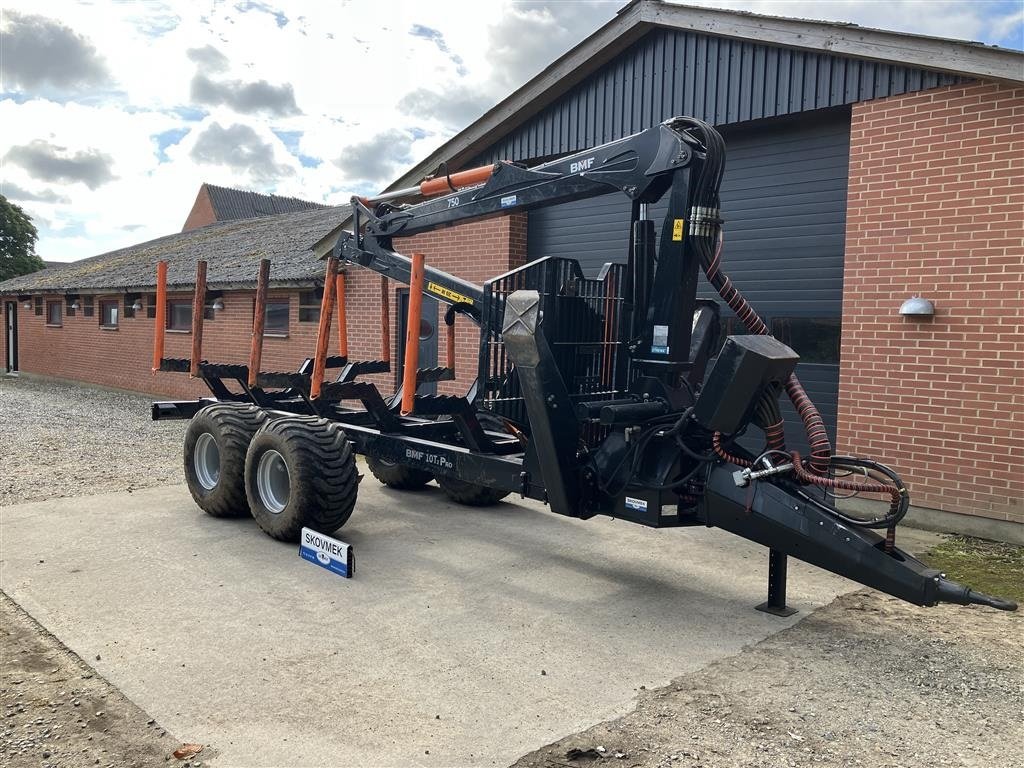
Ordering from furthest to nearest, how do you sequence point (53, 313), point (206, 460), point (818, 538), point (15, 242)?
point (15, 242) < point (53, 313) < point (206, 460) < point (818, 538)

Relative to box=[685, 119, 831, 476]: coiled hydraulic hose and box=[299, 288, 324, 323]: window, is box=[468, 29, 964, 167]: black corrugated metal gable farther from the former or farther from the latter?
box=[299, 288, 324, 323]: window

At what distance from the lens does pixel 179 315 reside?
1875cm

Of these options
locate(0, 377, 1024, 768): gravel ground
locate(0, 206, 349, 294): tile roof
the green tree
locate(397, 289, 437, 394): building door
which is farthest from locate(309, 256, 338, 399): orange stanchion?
the green tree

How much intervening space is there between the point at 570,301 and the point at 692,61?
4603 mm

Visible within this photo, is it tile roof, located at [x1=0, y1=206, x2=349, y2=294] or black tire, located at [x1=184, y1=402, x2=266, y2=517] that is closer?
black tire, located at [x1=184, y1=402, x2=266, y2=517]

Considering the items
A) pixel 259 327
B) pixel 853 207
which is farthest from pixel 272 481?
pixel 853 207

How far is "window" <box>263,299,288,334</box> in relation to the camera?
15.0 m

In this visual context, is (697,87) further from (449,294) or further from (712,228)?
(712,228)

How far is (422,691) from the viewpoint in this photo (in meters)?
3.94

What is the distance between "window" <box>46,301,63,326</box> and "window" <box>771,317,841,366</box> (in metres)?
21.8

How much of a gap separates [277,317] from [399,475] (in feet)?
25.7

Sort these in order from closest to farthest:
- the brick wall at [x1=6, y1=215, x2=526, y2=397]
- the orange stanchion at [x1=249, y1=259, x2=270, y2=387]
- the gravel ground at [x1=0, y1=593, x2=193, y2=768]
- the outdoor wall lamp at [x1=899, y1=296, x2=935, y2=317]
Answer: the gravel ground at [x1=0, y1=593, x2=193, y2=768], the orange stanchion at [x1=249, y1=259, x2=270, y2=387], the outdoor wall lamp at [x1=899, y1=296, x2=935, y2=317], the brick wall at [x1=6, y1=215, x2=526, y2=397]

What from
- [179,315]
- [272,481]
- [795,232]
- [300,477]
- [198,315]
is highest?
[795,232]

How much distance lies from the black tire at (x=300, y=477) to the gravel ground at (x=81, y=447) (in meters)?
2.69
